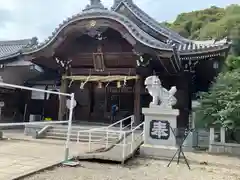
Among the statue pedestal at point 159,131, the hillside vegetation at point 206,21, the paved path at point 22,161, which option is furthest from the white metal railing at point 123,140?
the hillside vegetation at point 206,21

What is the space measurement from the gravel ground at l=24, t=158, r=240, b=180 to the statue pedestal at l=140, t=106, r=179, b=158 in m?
0.90

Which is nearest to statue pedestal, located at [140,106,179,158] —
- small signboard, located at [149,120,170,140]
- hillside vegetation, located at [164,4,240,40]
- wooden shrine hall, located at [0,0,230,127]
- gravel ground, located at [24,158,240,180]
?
small signboard, located at [149,120,170,140]

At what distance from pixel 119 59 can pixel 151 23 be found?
370 cm

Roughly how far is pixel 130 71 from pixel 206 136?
183 inches

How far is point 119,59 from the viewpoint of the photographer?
42.5 feet

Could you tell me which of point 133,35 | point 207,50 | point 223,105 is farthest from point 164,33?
point 223,105

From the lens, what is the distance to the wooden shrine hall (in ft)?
36.9

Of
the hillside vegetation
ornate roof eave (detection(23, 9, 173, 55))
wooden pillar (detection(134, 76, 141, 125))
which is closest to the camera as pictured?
ornate roof eave (detection(23, 9, 173, 55))

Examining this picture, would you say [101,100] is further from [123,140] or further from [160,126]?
[123,140]

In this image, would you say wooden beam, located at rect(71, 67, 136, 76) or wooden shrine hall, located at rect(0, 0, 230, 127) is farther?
wooden beam, located at rect(71, 67, 136, 76)

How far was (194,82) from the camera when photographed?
48.5 ft

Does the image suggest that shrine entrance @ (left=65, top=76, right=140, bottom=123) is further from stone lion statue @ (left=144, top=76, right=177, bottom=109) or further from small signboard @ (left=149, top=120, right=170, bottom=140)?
small signboard @ (left=149, top=120, right=170, bottom=140)

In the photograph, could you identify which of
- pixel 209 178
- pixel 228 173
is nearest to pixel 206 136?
pixel 228 173

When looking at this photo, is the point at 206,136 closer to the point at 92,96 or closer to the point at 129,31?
the point at 129,31
